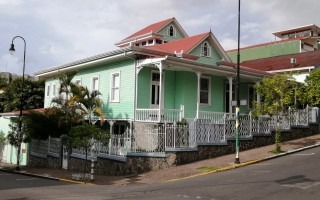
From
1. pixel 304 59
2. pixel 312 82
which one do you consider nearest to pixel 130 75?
pixel 312 82

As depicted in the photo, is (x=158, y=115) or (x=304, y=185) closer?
(x=304, y=185)

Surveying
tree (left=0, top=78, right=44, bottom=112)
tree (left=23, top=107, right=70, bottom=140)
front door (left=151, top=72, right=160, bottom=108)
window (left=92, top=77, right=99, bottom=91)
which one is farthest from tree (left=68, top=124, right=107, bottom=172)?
tree (left=0, top=78, right=44, bottom=112)

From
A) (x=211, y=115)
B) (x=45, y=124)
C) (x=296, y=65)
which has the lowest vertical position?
(x=45, y=124)

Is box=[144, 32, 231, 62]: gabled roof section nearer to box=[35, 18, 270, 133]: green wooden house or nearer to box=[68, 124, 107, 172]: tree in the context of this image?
box=[35, 18, 270, 133]: green wooden house

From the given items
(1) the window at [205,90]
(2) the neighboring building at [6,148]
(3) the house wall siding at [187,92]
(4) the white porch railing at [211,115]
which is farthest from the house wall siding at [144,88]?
(2) the neighboring building at [6,148]

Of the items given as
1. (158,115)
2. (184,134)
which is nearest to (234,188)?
(184,134)

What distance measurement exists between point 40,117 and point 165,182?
12919 mm

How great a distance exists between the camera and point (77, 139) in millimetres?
16328

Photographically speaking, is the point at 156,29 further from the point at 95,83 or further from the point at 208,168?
the point at 208,168

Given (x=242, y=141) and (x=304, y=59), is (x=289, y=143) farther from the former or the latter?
(x=304, y=59)

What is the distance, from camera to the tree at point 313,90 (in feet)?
75.9

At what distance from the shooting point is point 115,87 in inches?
882

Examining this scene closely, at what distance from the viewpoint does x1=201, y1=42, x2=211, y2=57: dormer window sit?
25392 millimetres

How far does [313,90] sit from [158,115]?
10772 mm
